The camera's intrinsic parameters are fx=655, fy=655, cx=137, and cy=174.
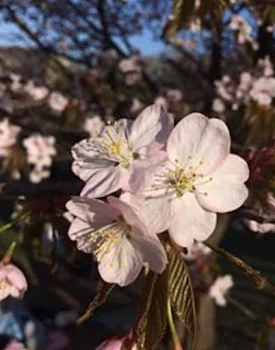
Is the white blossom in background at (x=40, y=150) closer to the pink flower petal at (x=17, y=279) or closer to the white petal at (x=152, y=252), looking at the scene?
the pink flower petal at (x=17, y=279)

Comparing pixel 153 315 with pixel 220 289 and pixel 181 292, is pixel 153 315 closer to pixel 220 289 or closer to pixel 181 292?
pixel 181 292

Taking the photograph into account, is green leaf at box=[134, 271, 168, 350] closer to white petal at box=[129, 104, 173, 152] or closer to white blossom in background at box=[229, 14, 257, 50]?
white petal at box=[129, 104, 173, 152]

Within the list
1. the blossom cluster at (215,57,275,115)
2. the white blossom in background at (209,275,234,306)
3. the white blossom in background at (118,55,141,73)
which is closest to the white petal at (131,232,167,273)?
the blossom cluster at (215,57,275,115)

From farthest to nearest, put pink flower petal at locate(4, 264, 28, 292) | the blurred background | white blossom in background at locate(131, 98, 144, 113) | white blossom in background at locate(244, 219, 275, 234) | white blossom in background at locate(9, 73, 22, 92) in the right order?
1. white blossom in background at locate(9, 73, 22, 92)
2. white blossom in background at locate(131, 98, 144, 113)
3. the blurred background
4. pink flower petal at locate(4, 264, 28, 292)
5. white blossom in background at locate(244, 219, 275, 234)

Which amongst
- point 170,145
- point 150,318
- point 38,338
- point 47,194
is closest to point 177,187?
point 170,145

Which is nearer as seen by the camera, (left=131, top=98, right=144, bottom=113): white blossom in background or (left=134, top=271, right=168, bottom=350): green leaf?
(left=134, top=271, right=168, bottom=350): green leaf

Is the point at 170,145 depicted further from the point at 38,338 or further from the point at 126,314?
the point at 126,314
